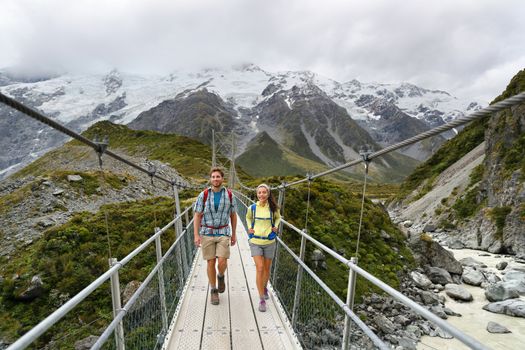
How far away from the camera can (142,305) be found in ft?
9.88

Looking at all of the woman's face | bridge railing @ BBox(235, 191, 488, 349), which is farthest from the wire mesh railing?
the woman's face

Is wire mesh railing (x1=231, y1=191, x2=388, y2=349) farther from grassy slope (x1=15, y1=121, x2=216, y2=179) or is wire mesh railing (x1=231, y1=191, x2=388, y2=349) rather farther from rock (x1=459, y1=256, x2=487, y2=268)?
grassy slope (x1=15, y1=121, x2=216, y2=179)

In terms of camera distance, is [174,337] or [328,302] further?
[174,337]

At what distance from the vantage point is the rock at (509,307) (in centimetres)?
927

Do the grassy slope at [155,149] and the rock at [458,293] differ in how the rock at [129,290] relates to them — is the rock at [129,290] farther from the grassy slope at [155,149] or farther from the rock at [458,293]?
the grassy slope at [155,149]

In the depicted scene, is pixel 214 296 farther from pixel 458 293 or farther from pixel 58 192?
pixel 58 192

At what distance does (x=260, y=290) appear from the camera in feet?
14.5

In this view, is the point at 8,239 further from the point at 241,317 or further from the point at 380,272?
the point at 380,272

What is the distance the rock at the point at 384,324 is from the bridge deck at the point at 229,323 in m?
4.69

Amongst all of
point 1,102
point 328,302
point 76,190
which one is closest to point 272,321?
point 328,302


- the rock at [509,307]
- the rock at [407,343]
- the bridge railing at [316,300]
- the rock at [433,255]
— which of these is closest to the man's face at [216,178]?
the bridge railing at [316,300]

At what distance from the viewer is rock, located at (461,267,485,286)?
11.7 metres

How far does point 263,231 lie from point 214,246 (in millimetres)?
697

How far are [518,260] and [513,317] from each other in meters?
6.36
